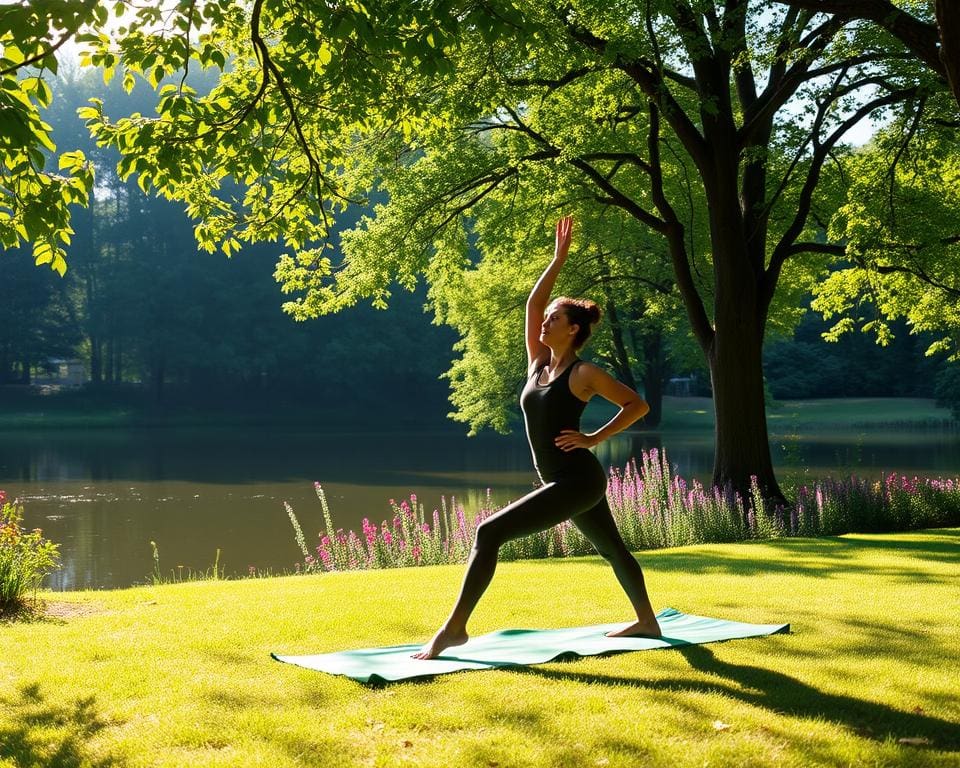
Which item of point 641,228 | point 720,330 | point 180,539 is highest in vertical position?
point 641,228

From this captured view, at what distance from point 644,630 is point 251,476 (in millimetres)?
24411

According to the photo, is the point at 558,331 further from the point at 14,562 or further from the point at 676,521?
the point at 676,521

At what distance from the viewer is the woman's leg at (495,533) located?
18.0ft

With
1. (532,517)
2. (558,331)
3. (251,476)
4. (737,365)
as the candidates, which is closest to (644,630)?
(532,517)

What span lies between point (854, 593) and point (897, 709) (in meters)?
3.43

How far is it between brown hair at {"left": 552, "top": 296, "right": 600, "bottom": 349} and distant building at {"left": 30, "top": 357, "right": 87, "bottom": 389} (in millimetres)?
64197

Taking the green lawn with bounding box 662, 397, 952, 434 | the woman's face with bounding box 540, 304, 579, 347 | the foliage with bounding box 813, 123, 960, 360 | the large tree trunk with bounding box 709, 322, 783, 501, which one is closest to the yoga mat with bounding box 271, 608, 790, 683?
the woman's face with bounding box 540, 304, 579, 347

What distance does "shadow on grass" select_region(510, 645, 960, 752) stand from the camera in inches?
174

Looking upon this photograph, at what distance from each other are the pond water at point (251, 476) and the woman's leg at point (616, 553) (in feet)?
33.6

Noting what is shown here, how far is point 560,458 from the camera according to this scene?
5629 mm

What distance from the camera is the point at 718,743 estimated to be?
4195 mm

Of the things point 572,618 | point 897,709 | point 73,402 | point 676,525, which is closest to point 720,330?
point 676,525

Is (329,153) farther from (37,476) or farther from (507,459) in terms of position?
(507,459)

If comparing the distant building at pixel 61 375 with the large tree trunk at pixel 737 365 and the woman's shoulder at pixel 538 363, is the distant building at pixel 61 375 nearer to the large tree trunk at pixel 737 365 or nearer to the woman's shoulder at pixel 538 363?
the large tree trunk at pixel 737 365
